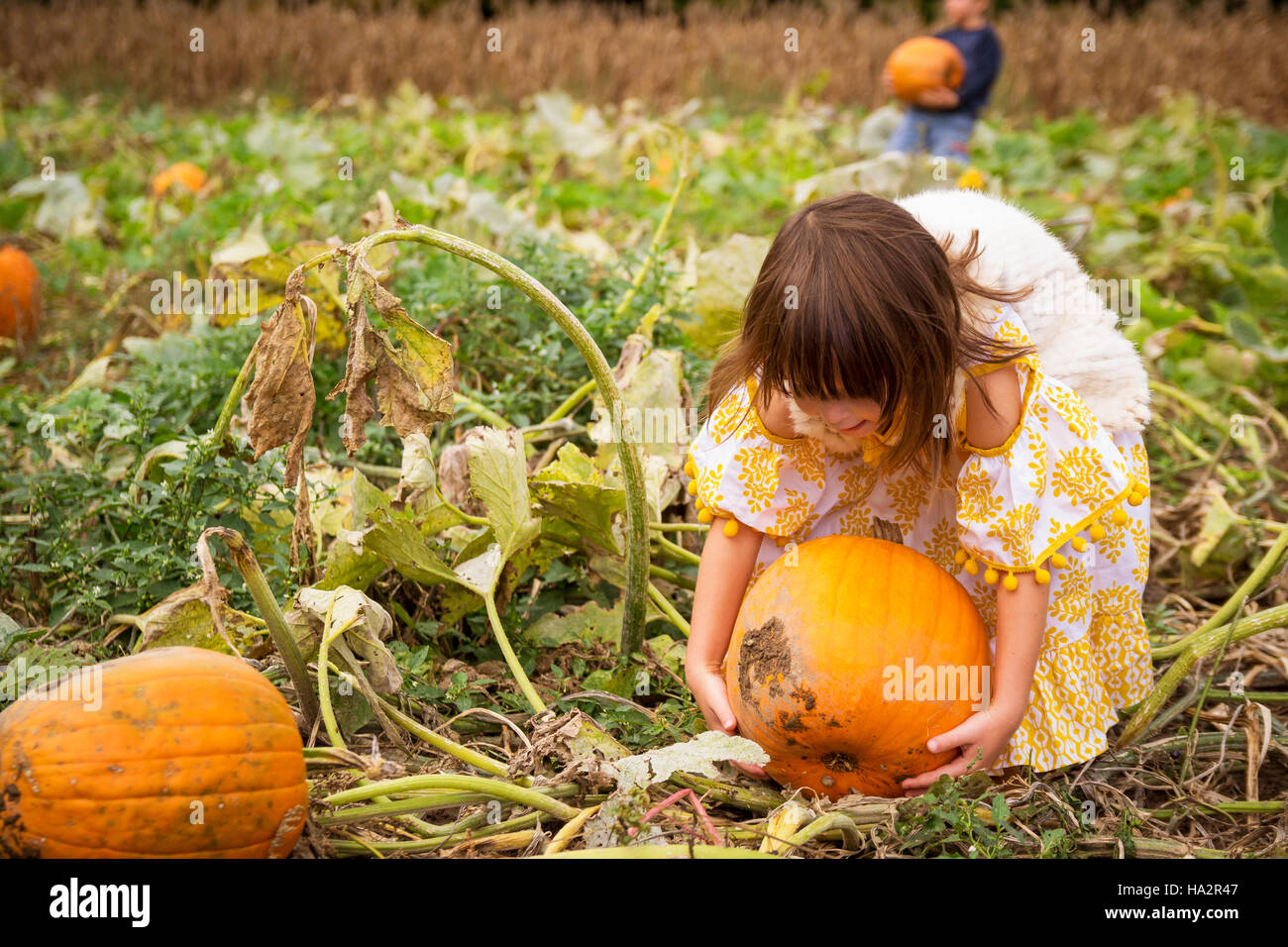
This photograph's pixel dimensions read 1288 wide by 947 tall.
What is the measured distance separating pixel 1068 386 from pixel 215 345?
1970 mm

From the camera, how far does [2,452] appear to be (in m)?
2.61

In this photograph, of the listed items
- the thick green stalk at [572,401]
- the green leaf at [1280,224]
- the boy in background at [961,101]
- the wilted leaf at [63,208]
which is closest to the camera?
the thick green stalk at [572,401]

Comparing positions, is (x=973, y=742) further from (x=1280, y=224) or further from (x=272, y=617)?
(x=1280, y=224)

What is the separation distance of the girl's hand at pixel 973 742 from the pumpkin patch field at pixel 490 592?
0.03m

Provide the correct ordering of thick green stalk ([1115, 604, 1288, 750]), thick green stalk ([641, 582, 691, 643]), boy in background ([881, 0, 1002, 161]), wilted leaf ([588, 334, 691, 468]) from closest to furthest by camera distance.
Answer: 1. thick green stalk ([1115, 604, 1288, 750])
2. thick green stalk ([641, 582, 691, 643])
3. wilted leaf ([588, 334, 691, 468])
4. boy in background ([881, 0, 1002, 161])

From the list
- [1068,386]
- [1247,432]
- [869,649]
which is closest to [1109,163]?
[1247,432]

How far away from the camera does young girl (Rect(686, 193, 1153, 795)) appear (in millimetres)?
1571

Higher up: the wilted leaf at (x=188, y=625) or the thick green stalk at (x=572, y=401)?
the thick green stalk at (x=572, y=401)

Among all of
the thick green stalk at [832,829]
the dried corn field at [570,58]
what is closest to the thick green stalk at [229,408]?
the thick green stalk at [832,829]

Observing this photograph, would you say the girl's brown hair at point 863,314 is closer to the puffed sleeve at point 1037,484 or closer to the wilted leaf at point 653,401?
the puffed sleeve at point 1037,484

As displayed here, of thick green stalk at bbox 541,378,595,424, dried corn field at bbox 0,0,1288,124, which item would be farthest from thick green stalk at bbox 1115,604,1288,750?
dried corn field at bbox 0,0,1288,124

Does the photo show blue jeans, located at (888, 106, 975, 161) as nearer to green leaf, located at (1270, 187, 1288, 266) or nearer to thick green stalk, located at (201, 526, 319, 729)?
green leaf, located at (1270, 187, 1288, 266)

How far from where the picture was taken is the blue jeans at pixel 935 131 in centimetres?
588

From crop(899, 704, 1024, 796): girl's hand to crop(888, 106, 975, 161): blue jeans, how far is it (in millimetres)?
4649
